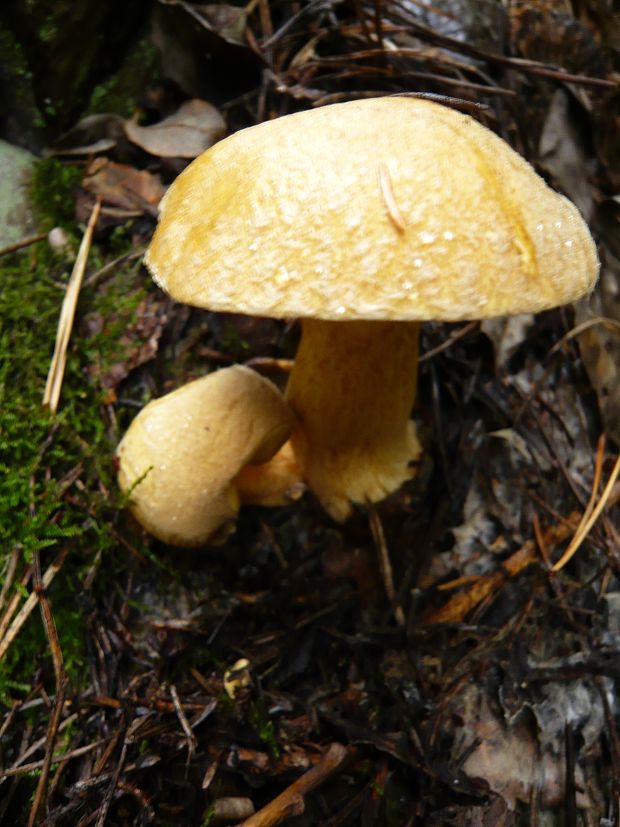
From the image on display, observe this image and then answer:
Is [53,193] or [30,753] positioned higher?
[53,193]

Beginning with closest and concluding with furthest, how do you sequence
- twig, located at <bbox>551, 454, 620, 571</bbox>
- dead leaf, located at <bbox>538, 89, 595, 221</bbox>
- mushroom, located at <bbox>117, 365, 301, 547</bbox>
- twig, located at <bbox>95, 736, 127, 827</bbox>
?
1. twig, located at <bbox>95, 736, 127, 827</bbox>
2. mushroom, located at <bbox>117, 365, 301, 547</bbox>
3. twig, located at <bbox>551, 454, 620, 571</bbox>
4. dead leaf, located at <bbox>538, 89, 595, 221</bbox>

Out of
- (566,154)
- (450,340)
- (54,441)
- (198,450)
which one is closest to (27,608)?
(54,441)

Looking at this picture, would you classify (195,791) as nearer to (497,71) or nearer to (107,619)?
(107,619)

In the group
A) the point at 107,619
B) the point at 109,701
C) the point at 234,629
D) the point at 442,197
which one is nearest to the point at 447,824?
the point at 234,629

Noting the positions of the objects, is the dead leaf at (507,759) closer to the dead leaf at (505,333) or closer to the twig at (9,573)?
the dead leaf at (505,333)

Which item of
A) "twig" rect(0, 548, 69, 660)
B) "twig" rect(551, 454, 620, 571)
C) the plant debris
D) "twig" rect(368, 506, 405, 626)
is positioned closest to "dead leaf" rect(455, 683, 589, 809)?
the plant debris

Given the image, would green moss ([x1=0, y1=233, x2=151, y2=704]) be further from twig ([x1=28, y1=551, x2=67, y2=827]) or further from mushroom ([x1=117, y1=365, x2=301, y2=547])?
mushroom ([x1=117, y1=365, x2=301, y2=547])

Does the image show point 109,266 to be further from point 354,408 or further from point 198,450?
point 354,408
